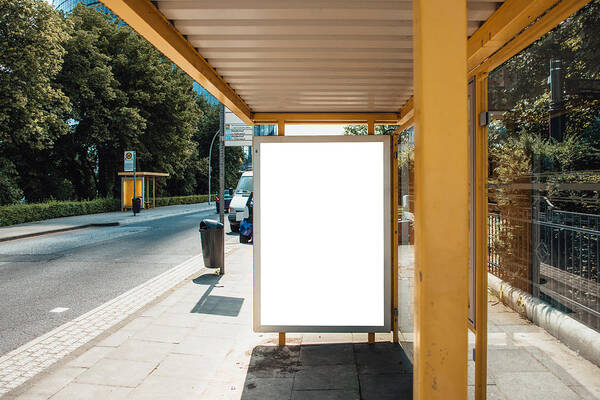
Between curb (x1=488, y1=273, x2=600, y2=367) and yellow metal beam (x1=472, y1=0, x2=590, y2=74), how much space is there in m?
1.65

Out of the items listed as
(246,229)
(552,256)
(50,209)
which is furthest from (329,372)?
(50,209)

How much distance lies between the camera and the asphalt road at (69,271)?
19.6 feet

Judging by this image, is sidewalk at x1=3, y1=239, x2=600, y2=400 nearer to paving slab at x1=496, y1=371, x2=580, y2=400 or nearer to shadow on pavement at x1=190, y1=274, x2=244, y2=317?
paving slab at x1=496, y1=371, x2=580, y2=400

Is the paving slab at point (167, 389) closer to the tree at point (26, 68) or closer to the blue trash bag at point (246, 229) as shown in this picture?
the blue trash bag at point (246, 229)

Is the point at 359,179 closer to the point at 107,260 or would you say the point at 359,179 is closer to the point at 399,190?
the point at 399,190

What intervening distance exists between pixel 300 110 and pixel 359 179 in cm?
148

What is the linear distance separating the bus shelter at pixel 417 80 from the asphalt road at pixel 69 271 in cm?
406

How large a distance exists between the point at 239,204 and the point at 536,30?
14593mm

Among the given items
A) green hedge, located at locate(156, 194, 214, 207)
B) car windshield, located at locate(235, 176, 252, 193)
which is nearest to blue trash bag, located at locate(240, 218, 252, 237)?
car windshield, located at locate(235, 176, 252, 193)

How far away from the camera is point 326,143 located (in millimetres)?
4285

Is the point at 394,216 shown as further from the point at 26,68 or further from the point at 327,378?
the point at 26,68

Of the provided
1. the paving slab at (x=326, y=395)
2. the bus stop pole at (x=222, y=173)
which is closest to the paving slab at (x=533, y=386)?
the paving slab at (x=326, y=395)

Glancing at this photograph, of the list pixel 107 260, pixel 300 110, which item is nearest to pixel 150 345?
pixel 300 110

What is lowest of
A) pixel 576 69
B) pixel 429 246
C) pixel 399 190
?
pixel 429 246
